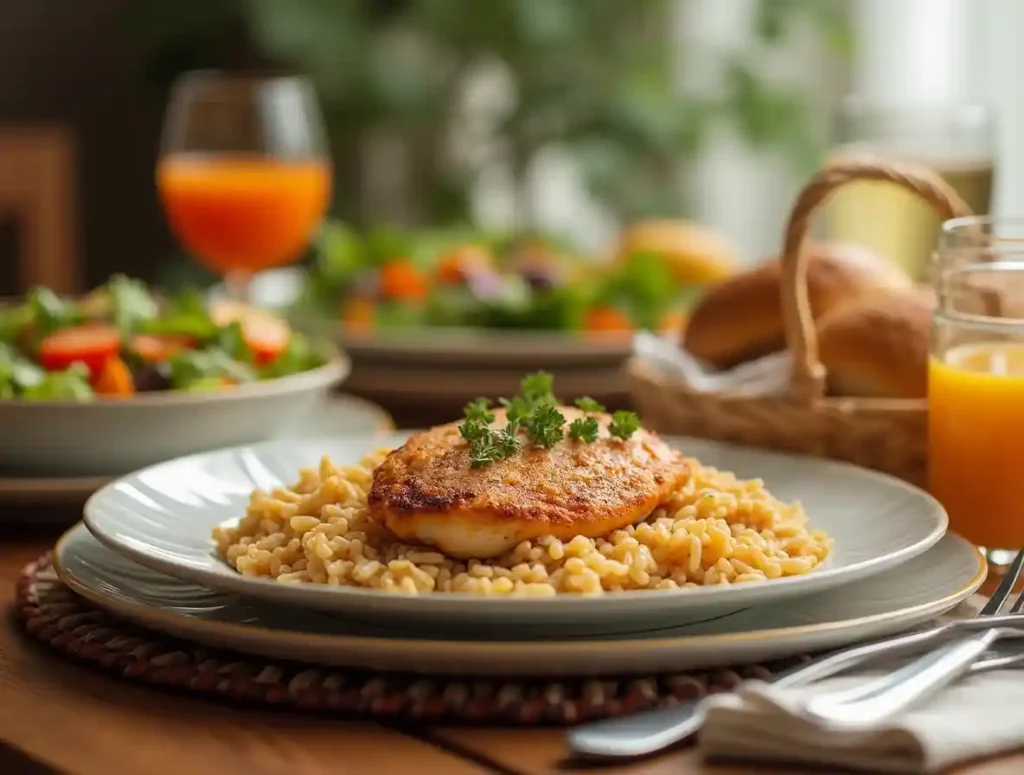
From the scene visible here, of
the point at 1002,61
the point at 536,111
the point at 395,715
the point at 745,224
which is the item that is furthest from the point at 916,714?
the point at 745,224

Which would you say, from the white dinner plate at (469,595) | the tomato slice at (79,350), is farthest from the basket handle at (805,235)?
the tomato slice at (79,350)

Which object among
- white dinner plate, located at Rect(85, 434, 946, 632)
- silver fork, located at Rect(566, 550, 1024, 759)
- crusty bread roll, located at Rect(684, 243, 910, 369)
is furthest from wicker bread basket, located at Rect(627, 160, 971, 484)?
silver fork, located at Rect(566, 550, 1024, 759)

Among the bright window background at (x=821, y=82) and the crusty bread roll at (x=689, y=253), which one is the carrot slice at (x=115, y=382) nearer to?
the crusty bread roll at (x=689, y=253)

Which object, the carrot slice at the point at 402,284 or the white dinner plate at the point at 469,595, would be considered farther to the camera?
the carrot slice at the point at 402,284

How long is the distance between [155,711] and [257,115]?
196cm

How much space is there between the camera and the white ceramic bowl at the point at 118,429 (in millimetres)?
1639

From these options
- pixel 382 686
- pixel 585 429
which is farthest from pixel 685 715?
pixel 585 429

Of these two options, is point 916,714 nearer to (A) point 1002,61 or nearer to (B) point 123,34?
(A) point 1002,61

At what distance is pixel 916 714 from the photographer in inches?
37.9

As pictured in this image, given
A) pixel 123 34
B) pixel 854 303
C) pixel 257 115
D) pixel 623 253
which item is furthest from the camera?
pixel 123 34

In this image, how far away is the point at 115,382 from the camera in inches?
70.5

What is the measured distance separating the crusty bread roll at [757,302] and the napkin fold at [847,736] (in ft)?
3.26

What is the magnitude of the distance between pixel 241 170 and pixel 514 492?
1.95 metres

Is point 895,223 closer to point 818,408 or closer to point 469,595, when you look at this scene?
point 818,408
